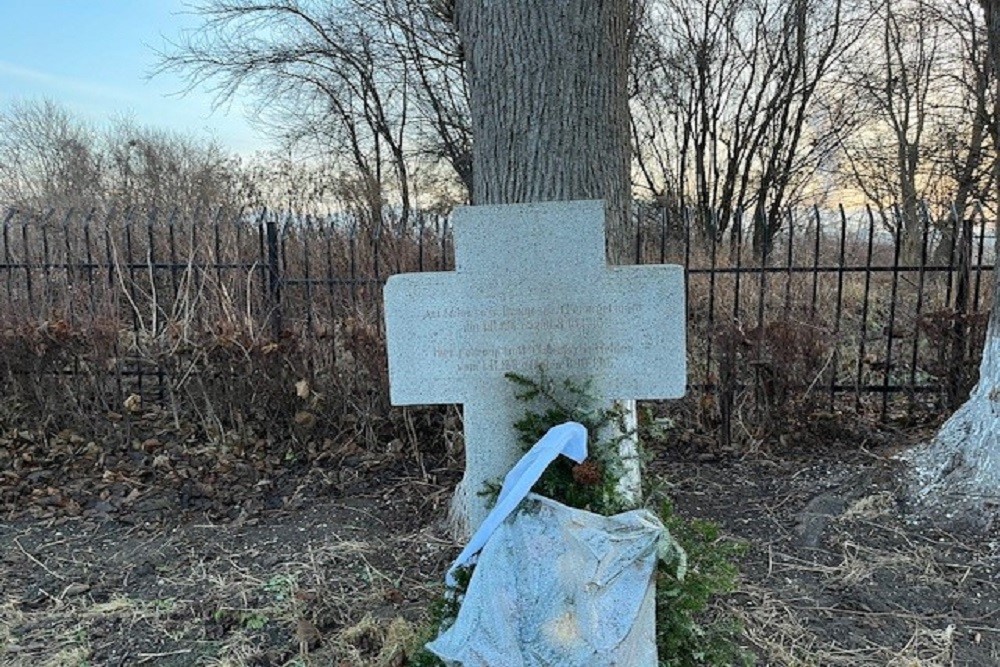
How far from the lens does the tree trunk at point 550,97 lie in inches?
A: 95.6

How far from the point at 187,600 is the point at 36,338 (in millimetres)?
2307

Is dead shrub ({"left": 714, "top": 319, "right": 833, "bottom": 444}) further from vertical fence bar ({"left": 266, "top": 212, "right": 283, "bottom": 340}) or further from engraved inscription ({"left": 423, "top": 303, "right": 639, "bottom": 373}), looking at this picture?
vertical fence bar ({"left": 266, "top": 212, "right": 283, "bottom": 340})

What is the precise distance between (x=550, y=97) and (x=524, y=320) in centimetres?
85

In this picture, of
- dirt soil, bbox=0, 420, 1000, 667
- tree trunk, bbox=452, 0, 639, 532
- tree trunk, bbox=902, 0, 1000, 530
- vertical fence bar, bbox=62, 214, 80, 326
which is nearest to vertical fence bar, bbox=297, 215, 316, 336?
dirt soil, bbox=0, 420, 1000, 667

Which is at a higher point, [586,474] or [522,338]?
[522,338]

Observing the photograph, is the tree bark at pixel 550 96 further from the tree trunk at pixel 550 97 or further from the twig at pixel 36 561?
the twig at pixel 36 561

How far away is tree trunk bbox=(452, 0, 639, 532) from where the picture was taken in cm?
243

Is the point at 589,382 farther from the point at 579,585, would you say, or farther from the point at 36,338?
the point at 36,338

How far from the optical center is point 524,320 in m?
2.12

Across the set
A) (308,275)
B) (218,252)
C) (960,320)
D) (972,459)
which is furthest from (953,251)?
(218,252)

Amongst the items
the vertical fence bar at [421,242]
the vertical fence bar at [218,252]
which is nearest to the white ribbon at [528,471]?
the vertical fence bar at [421,242]

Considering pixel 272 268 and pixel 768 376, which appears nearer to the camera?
pixel 768 376

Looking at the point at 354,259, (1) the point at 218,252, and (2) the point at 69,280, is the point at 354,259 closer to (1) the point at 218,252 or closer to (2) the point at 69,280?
(1) the point at 218,252

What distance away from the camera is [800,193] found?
13.3m
